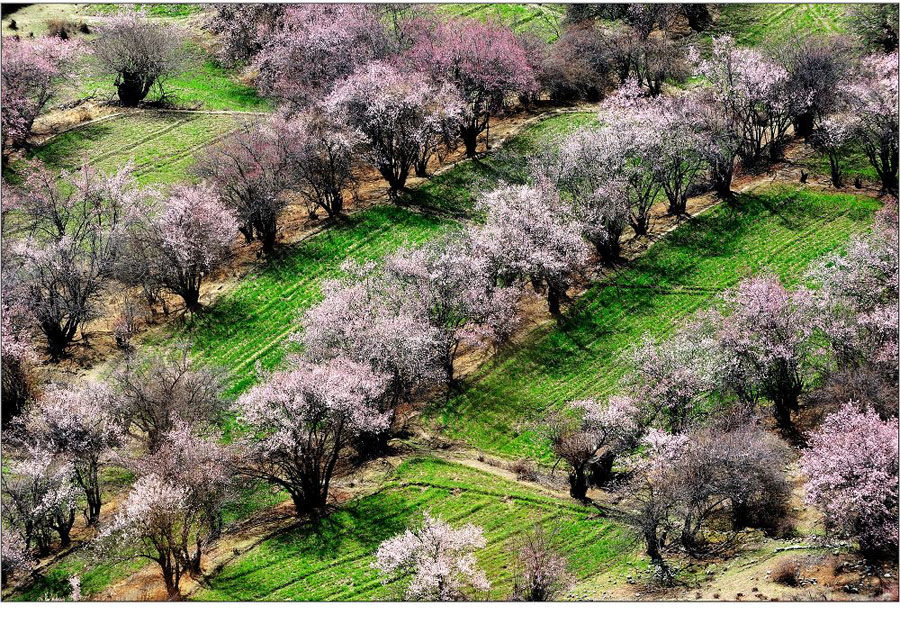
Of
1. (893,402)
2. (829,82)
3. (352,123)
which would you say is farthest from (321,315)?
(829,82)

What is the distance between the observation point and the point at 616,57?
93.2 m

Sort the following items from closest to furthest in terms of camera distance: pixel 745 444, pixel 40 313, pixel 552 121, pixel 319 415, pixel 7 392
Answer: pixel 745 444 < pixel 319 415 < pixel 7 392 < pixel 40 313 < pixel 552 121

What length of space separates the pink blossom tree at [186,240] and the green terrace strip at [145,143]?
Answer: 8551 mm

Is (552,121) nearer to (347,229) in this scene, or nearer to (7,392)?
Result: (347,229)

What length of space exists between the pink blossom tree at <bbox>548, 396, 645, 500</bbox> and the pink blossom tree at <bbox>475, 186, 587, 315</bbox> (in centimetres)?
1273

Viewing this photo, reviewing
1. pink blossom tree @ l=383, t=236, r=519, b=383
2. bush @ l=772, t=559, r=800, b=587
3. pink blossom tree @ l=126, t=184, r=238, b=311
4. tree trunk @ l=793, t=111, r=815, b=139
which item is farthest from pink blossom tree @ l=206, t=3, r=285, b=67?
bush @ l=772, t=559, r=800, b=587

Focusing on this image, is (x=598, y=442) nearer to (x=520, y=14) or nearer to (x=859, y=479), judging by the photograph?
(x=859, y=479)

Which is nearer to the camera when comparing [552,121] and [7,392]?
[7,392]

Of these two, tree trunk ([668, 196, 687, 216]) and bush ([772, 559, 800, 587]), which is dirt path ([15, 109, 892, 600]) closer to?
tree trunk ([668, 196, 687, 216])

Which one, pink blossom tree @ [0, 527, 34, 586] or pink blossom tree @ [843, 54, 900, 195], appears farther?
pink blossom tree @ [843, 54, 900, 195]

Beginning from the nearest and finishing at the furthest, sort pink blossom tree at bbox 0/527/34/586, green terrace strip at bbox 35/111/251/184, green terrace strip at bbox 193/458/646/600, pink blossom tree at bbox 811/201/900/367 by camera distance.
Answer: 1. green terrace strip at bbox 193/458/646/600
2. pink blossom tree at bbox 0/527/34/586
3. pink blossom tree at bbox 811/201/900/367
4. green terrace strip at bbox 35/111/251/184

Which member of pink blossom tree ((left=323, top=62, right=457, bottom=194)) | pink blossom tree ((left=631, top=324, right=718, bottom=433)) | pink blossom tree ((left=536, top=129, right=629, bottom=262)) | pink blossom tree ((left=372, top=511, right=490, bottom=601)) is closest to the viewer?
pink blossom tree ((left=372, top=511, right=490, bottom=601))

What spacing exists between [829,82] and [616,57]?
20.7 metres

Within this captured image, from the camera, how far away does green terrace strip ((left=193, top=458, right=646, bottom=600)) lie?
166ft
